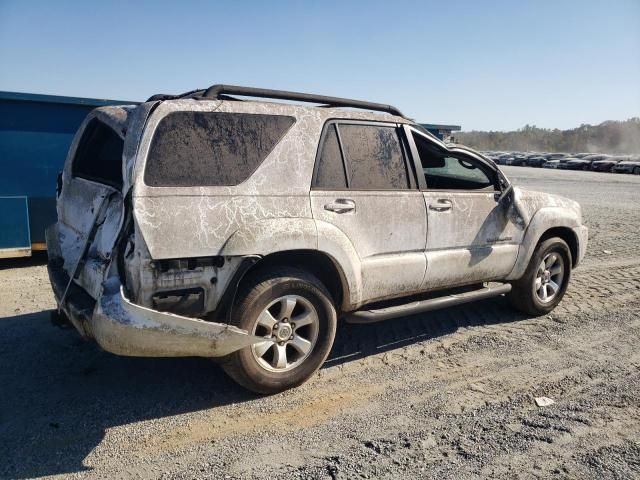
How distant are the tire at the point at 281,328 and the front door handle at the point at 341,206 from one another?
0.51 meters

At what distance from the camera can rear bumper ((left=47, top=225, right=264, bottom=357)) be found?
296 cm

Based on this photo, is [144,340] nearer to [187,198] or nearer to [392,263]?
[187,198]

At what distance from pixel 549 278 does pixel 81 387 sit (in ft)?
14.7

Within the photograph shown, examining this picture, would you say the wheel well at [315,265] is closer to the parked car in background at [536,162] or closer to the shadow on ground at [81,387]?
the shadow on ground at [81,387]

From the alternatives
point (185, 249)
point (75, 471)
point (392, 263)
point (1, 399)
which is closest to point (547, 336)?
point (392, 263)

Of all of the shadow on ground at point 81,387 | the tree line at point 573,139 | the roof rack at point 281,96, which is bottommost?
the shadow on ground at point 81,387

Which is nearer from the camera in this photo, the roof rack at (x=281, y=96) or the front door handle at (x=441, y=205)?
the roof rack at (x=281, y=96)

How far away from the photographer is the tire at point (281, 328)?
3.43 meters

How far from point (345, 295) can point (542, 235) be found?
255cm

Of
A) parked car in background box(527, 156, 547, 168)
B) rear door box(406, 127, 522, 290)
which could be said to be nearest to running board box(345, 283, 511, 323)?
rear door box(406, 127, 522, 290)

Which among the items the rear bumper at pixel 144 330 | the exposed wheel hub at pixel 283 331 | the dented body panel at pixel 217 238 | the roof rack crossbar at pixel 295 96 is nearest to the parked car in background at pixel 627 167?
the dented body panel at pixel 217 238

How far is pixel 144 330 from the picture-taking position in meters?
3.00

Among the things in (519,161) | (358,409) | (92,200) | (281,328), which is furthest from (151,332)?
(519,161)

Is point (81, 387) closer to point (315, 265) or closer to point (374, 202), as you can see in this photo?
point (315, 265)
